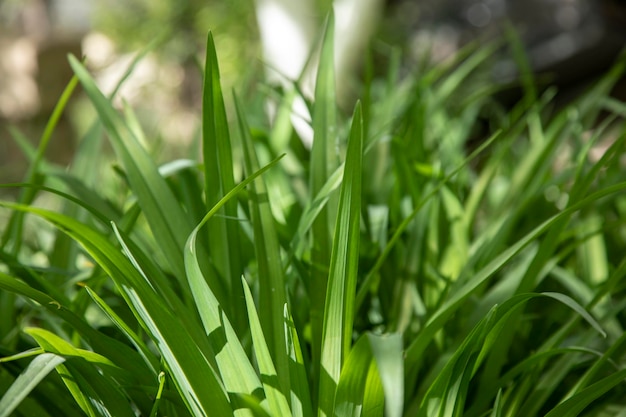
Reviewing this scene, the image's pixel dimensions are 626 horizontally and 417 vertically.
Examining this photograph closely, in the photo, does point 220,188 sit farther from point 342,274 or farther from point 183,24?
point 183,24

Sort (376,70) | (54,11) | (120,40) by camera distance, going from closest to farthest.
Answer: (376,70) → (120,40) → (54,11)

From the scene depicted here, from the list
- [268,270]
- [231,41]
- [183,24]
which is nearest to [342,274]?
[268,270]

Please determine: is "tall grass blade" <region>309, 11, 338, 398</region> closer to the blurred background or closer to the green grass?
the green grass

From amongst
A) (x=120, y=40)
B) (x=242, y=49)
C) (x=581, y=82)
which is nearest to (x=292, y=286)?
(x=581, y=82)

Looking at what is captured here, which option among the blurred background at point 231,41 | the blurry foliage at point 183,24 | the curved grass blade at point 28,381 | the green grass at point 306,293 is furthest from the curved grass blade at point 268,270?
the blurry foliage at point 183,24

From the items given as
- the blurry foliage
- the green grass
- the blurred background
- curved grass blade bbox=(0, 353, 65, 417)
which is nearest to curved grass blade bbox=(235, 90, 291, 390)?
the green grass

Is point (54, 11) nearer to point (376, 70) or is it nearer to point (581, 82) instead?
point (376, 70)
